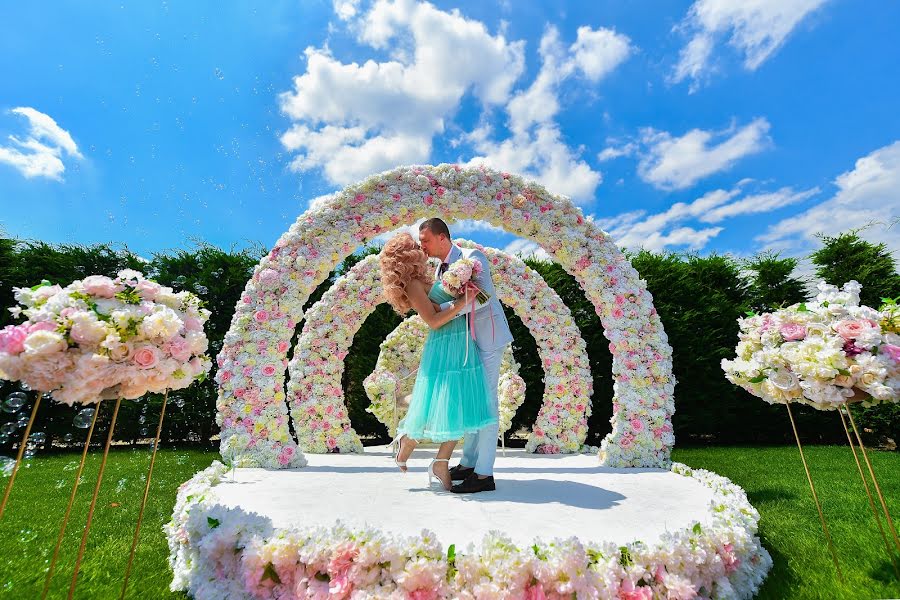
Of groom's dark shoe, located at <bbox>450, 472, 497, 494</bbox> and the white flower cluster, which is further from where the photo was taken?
the white flower cluster

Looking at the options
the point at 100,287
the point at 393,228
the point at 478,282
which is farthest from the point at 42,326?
the point at 393,228

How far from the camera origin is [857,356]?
7.04 ft

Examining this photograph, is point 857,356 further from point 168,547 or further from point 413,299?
point 168,547

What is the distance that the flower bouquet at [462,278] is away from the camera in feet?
9.87

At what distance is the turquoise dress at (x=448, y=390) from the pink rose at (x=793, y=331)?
1.65m

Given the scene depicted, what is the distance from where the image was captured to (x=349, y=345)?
582 cm

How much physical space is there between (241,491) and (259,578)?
120 centimetres

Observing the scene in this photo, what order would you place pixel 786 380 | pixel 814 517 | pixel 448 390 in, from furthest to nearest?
pixel 814 517 < pixel 448 390 < pixel 786 380

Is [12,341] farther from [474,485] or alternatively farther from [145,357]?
[474,485]

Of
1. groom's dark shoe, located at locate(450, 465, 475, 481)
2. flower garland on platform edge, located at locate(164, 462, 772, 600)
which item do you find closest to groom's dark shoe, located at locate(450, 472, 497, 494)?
groom's dark shoe, located at locate(450, 465, 475, 481)

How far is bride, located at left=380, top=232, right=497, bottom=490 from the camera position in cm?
307

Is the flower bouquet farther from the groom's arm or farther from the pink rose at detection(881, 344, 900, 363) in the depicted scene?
the pink rose at detection(881, 344, 900, 363)

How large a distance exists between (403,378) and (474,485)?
3.20 metres

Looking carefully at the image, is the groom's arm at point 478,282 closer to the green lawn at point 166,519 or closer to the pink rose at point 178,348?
the pink rose at point 178,348
